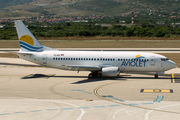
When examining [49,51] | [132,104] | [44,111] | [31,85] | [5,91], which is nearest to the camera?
[44,111]

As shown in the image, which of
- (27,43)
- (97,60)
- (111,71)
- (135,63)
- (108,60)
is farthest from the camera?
(27,43)

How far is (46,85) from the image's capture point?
36.5 metres

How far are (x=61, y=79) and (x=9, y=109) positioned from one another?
16.1 metres

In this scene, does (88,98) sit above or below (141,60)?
below

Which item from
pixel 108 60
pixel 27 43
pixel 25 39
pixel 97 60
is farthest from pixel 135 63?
pixel 25 39

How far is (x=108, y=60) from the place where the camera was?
4109cm

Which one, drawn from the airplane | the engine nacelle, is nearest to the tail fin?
the airplane

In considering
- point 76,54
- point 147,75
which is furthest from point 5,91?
point 147,75

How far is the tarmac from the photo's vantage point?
23.7 m

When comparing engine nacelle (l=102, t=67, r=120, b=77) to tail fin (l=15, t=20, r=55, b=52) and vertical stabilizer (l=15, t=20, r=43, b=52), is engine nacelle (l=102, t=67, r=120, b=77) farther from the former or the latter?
vertical stabilizer (l=15, t=20, r=43, b=52)

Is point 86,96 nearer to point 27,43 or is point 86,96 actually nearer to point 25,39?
point 27,43

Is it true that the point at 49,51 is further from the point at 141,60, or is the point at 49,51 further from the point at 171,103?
the point at 171,103

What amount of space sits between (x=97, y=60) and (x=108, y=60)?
5.76 ft

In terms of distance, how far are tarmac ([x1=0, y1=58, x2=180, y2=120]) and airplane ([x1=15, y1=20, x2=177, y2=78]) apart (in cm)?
160
